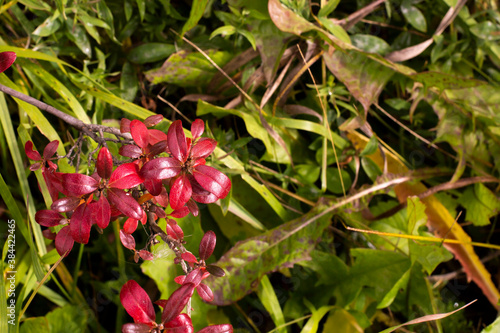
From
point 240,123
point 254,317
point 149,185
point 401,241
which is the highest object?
point 149,185

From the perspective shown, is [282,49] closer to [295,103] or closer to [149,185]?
[295,103]

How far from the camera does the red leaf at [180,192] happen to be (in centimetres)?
48

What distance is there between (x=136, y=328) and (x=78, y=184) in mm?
193

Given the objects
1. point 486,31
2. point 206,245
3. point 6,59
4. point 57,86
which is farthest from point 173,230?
point 486,31

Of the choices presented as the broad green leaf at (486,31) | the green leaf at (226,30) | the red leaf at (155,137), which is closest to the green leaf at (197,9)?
the green leaf at (226,30)

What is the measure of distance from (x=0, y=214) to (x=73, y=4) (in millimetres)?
545

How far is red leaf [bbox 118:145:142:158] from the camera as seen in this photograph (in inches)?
19.1

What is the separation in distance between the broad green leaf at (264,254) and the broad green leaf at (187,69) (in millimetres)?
442

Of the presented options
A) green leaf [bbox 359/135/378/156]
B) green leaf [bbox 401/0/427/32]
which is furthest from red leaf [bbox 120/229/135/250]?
green leaf [bbox 401/0/427/32]

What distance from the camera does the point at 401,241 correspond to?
103cm

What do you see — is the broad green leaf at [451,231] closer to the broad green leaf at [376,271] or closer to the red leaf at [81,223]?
the broad green leaf at [376,271]

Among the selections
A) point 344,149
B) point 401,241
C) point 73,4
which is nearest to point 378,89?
point 344,149

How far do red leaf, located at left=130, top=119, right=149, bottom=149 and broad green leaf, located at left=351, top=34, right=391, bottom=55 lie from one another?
723 millimetres

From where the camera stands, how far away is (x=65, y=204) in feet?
1.55
